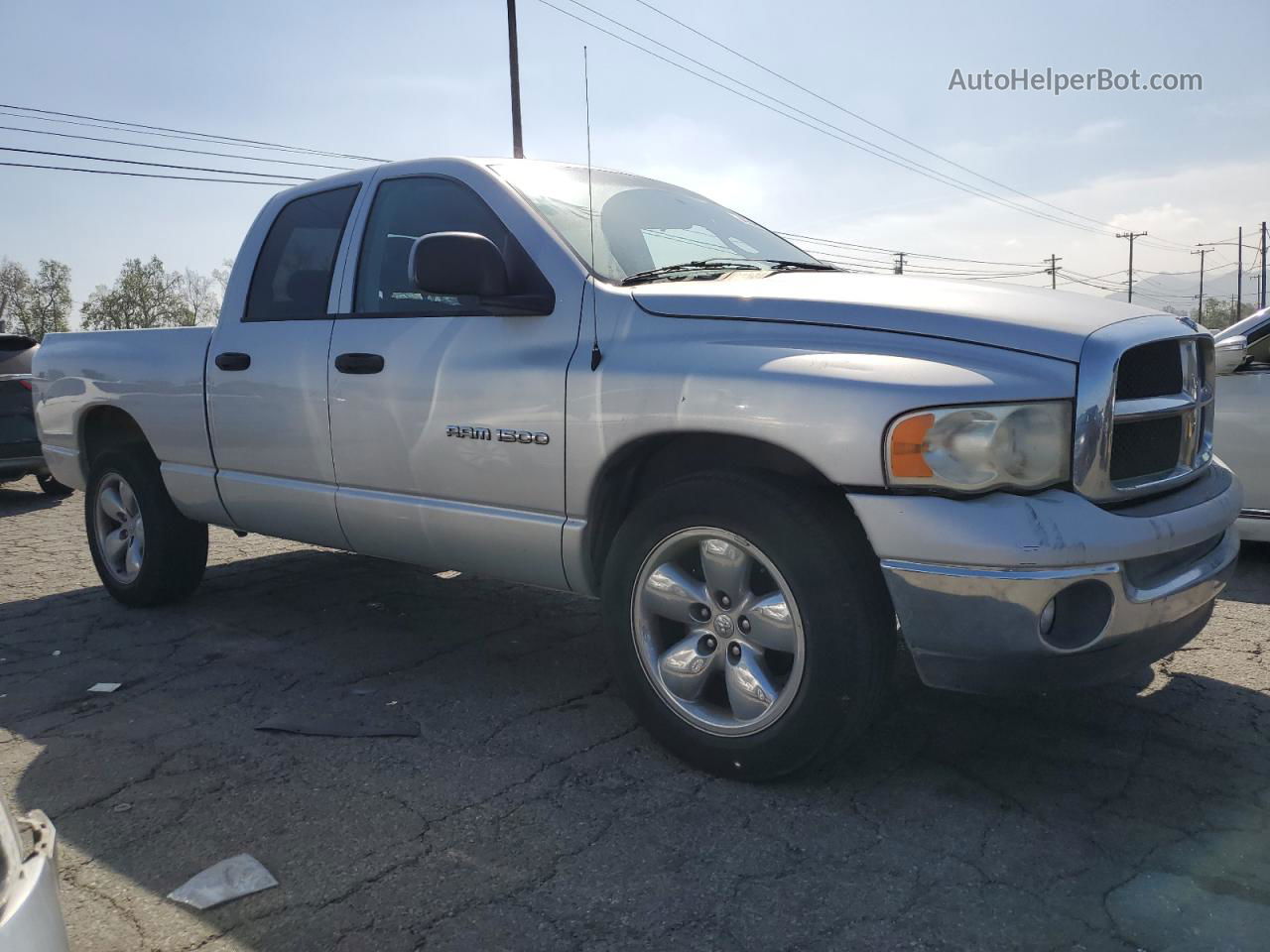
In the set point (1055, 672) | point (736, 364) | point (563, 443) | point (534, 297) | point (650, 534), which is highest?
point (534, 297)

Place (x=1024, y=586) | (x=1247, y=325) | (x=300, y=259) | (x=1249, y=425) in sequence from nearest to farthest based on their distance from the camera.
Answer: (x=1024, y=586) < (x=300, y=259) < (x=1249, y=425) < (x=1247, y=325)

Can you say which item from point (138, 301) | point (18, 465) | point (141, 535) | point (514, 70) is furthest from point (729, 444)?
point (138, 301)

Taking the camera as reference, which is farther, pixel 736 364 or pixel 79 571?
pixel 79 571

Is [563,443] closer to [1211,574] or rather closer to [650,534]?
[650,534]

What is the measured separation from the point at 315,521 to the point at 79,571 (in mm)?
2890

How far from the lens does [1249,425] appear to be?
212 inches

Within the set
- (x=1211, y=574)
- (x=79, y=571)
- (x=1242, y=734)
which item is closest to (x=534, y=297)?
(x=1211, y=574)

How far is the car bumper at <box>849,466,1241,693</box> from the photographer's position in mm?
2408

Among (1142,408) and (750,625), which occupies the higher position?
(1142,408)

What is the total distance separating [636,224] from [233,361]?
1820mm

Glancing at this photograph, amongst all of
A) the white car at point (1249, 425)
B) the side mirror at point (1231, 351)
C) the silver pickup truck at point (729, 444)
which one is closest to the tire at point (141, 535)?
the silver pickup truck at point (729, 444)

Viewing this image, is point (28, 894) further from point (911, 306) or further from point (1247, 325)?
point (1247, 325)

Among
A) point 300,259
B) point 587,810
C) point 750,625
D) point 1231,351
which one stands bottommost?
point 587,810

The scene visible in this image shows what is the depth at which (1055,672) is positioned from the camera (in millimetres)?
2486
